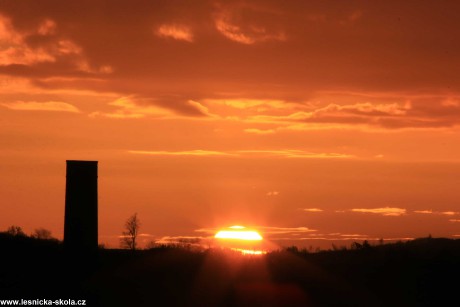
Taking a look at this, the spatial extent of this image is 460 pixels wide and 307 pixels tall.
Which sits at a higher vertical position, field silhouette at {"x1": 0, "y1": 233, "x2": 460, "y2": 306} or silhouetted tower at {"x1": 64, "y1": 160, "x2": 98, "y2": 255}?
silhouetted tower at {"x1": 64, "y1": 160, "x2": 98, "y2": 255}

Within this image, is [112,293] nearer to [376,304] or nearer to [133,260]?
[133,260]

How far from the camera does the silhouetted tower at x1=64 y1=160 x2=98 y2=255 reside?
32562 millimetres

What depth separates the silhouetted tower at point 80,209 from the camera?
32.6 meters

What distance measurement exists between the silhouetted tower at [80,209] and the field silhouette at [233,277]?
2.30 ft

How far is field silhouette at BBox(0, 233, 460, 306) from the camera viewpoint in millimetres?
25609

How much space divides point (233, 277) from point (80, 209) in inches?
299

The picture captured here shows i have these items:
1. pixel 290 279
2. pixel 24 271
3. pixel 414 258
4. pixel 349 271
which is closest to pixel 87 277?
pixel 24 271

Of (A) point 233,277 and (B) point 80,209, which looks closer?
(A) point 233,277

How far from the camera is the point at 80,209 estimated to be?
32719 mm

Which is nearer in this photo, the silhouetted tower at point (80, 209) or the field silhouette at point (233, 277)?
the field silhouette at point (233, 277)

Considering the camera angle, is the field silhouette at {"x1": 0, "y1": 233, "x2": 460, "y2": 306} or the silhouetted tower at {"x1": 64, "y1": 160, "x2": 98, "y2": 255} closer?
the field silhouette at {"x1": 0, "y1": 233, "x2": 460, "y2": 306}

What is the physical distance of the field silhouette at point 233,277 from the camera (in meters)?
25.6

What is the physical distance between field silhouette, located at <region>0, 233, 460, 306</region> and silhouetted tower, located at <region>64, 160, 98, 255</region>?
70 cm

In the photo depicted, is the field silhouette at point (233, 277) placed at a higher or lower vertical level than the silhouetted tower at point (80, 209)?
lower
